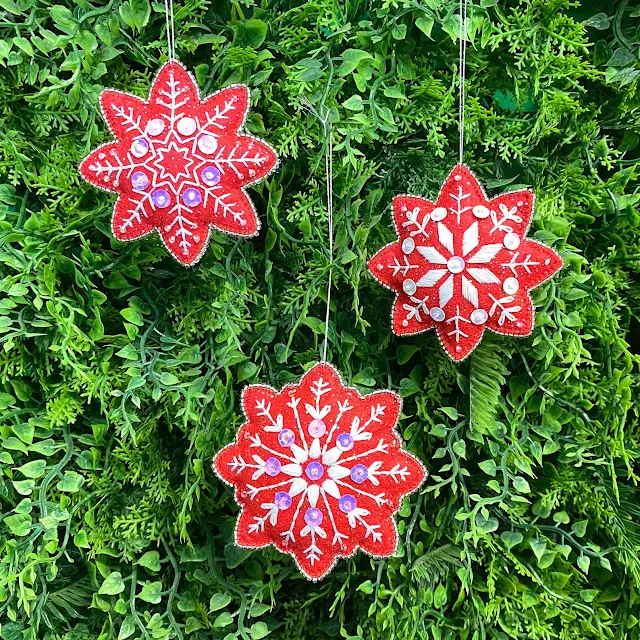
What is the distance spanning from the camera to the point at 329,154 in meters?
0.61

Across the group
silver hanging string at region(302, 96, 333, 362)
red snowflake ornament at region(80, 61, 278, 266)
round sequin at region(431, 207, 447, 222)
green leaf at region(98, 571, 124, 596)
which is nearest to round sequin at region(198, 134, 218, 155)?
red snowflake ornament at region(80, 61, 278, 266)

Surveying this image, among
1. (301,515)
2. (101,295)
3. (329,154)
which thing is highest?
(329,154)

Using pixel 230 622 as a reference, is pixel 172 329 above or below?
above

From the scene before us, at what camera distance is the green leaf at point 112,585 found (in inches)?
25.2

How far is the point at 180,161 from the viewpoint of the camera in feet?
1.83

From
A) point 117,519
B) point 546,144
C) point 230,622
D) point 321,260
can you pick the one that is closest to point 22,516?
point 117,519

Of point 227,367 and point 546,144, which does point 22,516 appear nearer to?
point 227,367

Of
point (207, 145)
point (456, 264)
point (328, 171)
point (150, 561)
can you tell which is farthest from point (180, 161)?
point (150, 561)

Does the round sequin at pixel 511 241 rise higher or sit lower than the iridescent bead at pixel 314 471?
higher

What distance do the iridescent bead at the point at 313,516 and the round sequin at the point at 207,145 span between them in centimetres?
34

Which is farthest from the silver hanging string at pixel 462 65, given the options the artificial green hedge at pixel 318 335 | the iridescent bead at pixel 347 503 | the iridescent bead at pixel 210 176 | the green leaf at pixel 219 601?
the green leaf at pixel 219 601

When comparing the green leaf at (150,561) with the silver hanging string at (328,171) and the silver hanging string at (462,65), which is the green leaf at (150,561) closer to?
the silver hanging string at (328,171)

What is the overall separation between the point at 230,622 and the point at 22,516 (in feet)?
0.78

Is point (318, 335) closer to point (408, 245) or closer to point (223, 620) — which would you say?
point (408, 245)
